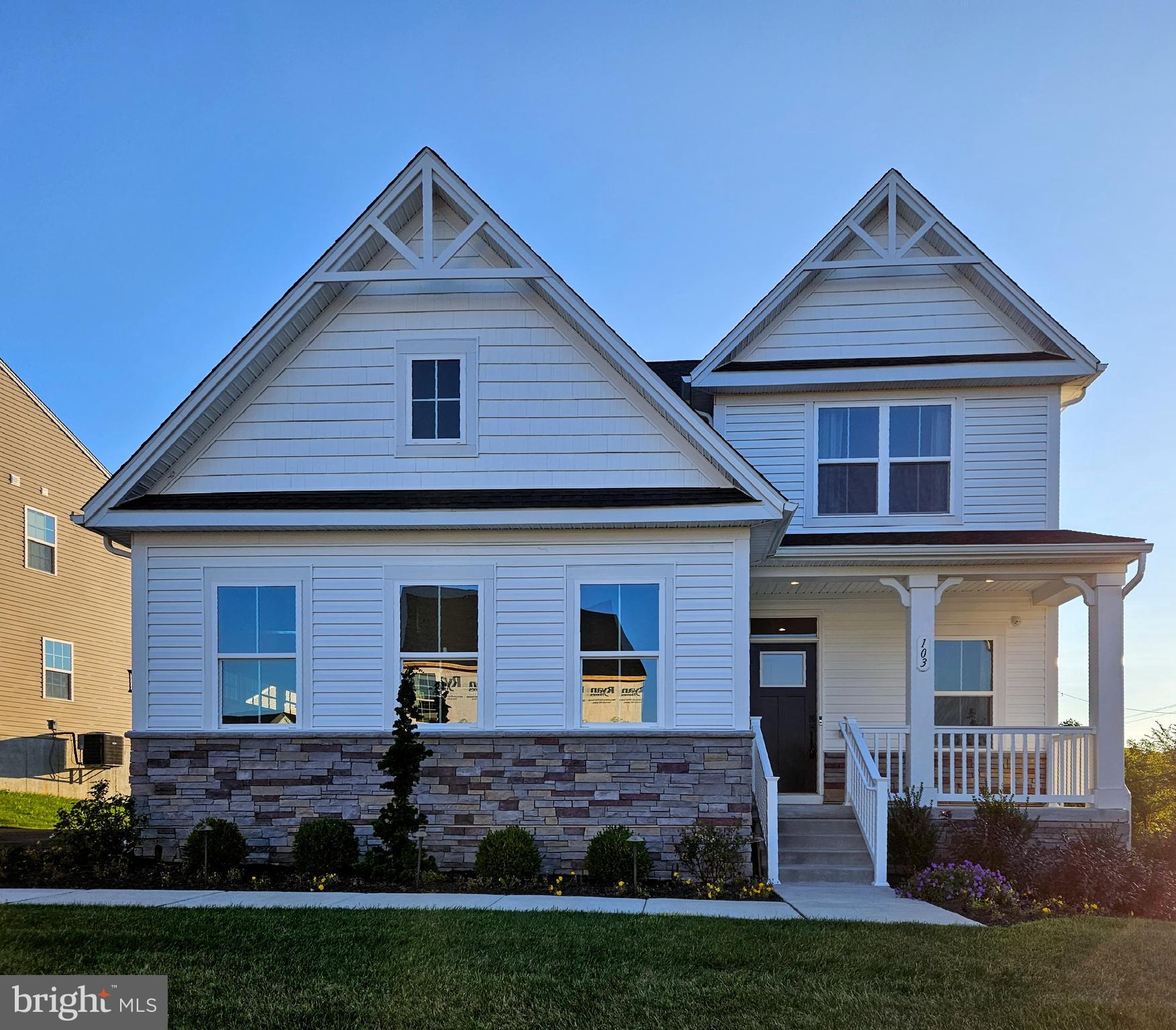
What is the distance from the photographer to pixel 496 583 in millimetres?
11016

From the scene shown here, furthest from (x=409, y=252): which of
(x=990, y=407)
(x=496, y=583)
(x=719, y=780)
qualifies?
(x=990, y=407)

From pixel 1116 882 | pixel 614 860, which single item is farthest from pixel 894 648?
pixel 614 860

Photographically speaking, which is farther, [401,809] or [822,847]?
[822,847]

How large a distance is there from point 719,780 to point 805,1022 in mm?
4929

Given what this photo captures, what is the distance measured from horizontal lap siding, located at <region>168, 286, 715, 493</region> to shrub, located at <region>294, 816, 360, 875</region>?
3722 millimetres

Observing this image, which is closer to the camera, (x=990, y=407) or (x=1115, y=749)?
(x=1115, y=749)

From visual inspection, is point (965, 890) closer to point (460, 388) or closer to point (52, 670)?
point (460, 388)

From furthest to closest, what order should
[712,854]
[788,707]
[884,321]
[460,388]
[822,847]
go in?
[884,321]
[788,707]
[460,388]
[822,847]
[712,854]

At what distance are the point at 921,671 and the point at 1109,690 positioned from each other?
85.2 inches

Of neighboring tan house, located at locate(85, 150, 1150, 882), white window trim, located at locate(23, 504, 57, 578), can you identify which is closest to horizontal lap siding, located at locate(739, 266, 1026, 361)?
neighboring tan house, located at locate(85, 150, 1150, 882)

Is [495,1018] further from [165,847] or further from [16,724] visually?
[16,724]

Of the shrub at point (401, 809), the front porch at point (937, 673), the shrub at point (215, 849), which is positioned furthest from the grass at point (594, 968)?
the front porch at point (937, 673)

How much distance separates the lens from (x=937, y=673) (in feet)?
43.9

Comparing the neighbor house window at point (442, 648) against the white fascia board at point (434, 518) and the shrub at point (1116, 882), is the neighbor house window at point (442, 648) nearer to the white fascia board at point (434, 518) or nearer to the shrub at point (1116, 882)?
the white fascia board at point (434, 518)
